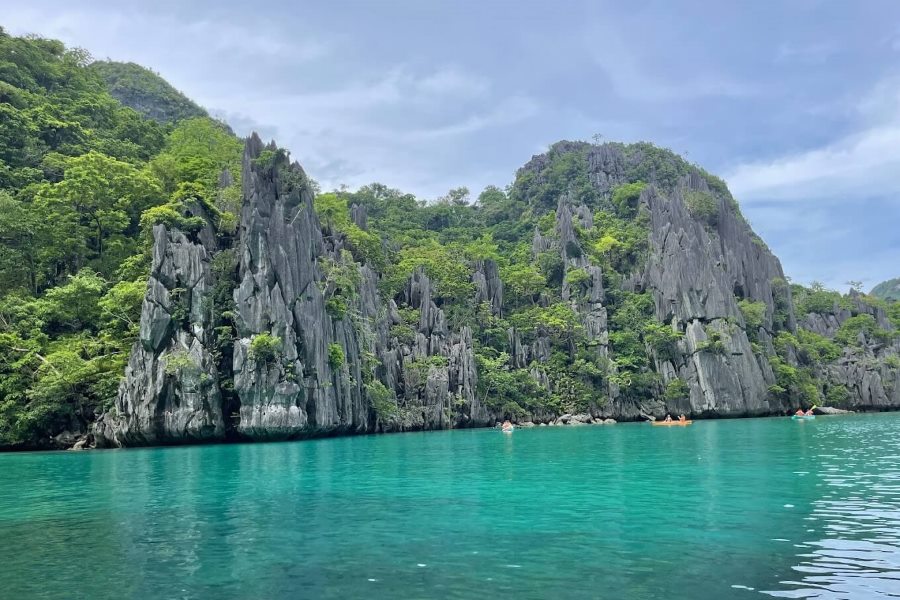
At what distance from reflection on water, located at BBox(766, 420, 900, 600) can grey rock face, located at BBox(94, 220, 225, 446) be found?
96.8ft

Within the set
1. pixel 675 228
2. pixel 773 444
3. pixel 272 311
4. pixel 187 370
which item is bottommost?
pixel 773 444

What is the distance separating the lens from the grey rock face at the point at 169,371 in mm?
33188

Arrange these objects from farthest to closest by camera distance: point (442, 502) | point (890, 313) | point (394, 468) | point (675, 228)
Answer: point (890, 313) < point (675, 228) < point (394, 468) < point (442, 502)

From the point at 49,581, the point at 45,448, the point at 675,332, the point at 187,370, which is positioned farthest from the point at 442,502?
the point at 675,332

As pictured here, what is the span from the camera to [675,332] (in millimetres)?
Result: 58250

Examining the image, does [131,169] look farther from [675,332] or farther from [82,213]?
[675,332]

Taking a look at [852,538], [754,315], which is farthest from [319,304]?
[754,315]

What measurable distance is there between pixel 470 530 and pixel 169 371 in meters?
27.9

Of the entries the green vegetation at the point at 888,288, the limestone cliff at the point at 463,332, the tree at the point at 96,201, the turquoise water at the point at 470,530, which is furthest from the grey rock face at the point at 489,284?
the green vegetation at the point at 888,288

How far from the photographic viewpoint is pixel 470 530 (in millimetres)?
10328

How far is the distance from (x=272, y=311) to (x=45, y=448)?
47.2 feet

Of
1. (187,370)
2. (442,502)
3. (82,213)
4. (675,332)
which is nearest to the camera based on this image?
(442,502)

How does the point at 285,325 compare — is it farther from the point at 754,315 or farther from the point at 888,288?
the point at 888,288

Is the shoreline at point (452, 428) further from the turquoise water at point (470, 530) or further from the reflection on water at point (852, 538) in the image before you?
the reflection on water at point (852, 538)
